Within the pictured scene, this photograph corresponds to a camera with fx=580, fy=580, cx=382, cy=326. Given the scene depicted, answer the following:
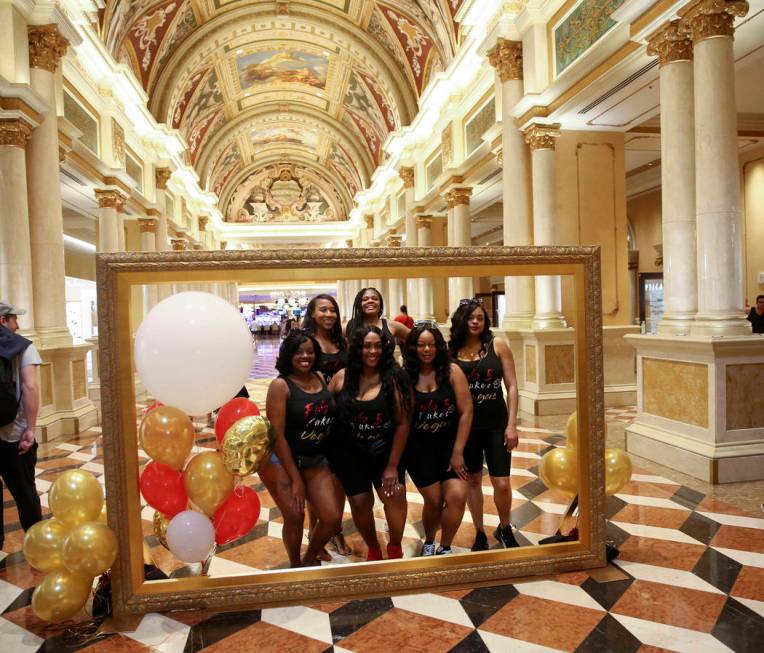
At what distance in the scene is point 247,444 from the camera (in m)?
2.84

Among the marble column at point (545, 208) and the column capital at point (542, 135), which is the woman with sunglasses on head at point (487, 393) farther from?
the column capital at point (542, 135)

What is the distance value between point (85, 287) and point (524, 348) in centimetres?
1458

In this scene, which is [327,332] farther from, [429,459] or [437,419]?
[429,459]

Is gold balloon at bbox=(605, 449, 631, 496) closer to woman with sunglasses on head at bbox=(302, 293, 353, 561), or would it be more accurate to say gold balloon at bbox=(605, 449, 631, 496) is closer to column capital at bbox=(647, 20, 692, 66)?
woman with sunglasses on head at bbox=(302, 293, 353, 561)

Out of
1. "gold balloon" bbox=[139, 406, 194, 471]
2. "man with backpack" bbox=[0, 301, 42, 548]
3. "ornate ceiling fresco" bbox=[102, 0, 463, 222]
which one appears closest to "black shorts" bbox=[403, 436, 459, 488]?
"gold balloon" bbox=[139, 406, 194, 471]

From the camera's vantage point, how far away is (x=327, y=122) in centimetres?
2459

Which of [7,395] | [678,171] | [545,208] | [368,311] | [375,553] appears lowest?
[375,553]

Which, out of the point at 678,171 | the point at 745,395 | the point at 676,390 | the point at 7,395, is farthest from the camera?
the point at 678,171

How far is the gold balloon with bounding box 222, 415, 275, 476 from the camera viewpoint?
9.30ft

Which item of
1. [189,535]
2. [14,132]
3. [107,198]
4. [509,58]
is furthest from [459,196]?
[189,535]

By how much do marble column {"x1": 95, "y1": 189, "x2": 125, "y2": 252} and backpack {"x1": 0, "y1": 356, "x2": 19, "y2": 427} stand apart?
8063 millimetres

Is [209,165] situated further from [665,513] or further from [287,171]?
[665,513]

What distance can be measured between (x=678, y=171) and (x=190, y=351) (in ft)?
15.5

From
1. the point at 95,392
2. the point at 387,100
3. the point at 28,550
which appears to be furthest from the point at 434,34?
the point at 28,550
